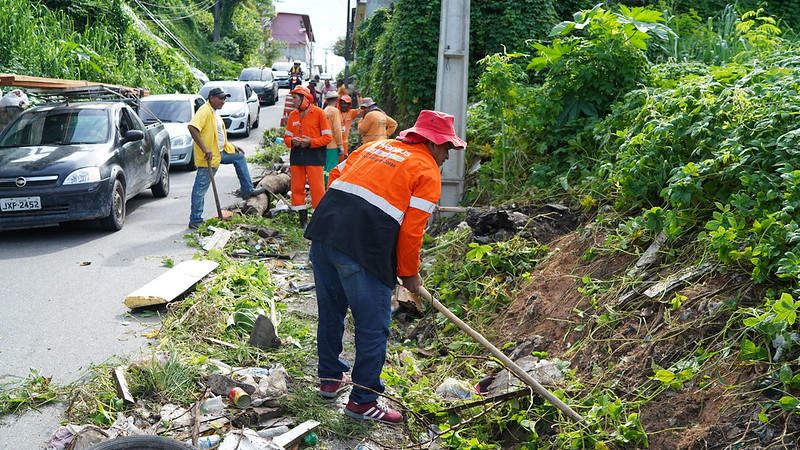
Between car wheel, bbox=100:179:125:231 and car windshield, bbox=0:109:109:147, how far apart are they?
791 millimetres

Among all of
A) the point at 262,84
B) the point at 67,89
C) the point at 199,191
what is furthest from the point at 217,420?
the point at 262,84

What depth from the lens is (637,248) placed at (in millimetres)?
5234

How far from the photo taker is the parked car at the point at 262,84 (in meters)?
31.9

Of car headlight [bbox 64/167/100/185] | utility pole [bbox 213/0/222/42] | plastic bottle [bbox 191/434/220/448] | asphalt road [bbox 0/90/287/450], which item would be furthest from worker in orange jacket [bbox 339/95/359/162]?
utility pole [bbox 213/0/222/42]

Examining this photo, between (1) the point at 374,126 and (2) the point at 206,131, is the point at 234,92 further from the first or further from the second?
(2) the point at 206,131

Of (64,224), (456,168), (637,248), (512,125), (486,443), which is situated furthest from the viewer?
(64,224)

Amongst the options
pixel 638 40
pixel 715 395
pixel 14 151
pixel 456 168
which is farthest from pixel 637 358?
pixel 14 151

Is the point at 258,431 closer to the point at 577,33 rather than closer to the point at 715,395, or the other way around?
the point at 715,395

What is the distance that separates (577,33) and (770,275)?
768 centimetres

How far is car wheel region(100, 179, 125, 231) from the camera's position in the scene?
911 cm

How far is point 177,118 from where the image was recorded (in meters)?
15.7

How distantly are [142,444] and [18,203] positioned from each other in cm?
648

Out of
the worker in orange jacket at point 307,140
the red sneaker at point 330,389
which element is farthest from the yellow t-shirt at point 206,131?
the red sneaker at point 330,389

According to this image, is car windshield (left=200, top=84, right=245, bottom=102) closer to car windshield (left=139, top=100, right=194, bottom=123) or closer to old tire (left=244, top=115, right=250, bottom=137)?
old tire (left=244, top=115, right=250, bottom=137)
